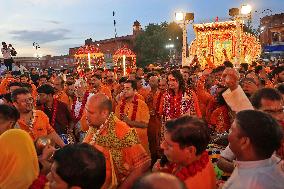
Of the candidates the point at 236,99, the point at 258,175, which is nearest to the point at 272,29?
the point at 236,99

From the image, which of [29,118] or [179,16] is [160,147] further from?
[179,16]

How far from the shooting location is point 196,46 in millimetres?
26625

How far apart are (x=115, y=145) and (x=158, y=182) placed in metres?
1.91

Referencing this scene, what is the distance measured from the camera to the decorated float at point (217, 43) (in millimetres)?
24906

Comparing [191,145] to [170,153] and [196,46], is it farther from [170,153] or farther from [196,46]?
[196,46]

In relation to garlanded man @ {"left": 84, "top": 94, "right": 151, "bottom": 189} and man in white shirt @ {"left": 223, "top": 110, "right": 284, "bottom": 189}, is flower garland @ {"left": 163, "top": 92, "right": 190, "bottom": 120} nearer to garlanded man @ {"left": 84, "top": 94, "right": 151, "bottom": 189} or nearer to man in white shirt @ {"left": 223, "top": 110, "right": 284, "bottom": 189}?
garlanded man @ {"left": 84, "top": 94, "right": 151, "bottom": 189}

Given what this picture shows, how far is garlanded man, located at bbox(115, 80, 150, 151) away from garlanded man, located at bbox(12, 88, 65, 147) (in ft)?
5.37

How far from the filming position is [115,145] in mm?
3633

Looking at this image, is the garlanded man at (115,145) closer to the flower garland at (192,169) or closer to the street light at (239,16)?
the flower garland at (192,169)

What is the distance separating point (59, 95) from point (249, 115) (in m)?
6.46

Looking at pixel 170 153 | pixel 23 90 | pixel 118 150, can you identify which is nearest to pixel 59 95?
pixel 23 90

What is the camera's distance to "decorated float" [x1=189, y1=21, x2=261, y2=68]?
81.7 feet

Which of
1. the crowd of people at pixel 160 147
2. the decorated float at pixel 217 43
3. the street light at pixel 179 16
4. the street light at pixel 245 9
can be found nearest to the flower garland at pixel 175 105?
the crowd of people at pixel 160 147

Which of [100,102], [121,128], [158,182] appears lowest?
[121,128]
